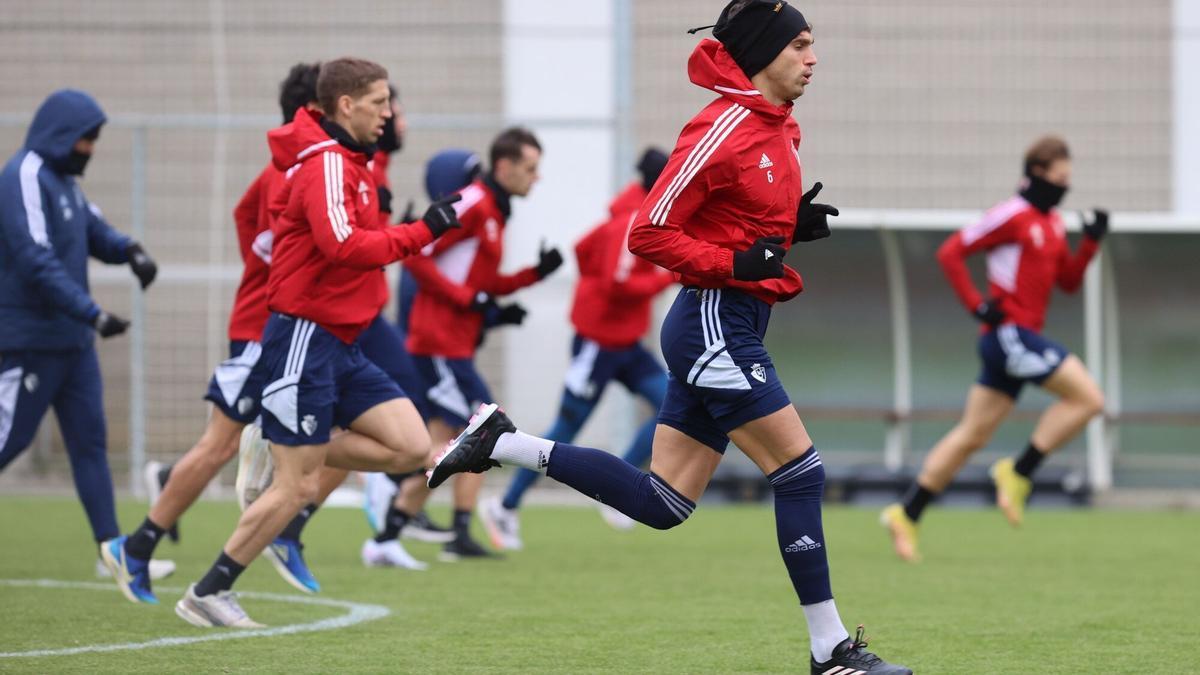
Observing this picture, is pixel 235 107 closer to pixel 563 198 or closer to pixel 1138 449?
pixel 563 198

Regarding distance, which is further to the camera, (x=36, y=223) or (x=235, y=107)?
(x=235, y=107)

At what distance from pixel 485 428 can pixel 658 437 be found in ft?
1.85

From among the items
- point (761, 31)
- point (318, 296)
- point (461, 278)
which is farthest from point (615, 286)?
point (761, 31)

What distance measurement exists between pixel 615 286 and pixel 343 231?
464cm

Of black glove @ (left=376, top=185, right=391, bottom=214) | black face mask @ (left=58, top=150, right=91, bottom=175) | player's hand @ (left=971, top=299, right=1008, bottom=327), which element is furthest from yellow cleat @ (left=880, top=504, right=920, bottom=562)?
black face mask @ (left=58, top=150, right=91, bottom=175)

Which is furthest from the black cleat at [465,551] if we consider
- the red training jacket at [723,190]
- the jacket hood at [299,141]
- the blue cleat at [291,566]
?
the red training jacket at [723,190]

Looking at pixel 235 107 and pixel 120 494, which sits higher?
pixel 235 107

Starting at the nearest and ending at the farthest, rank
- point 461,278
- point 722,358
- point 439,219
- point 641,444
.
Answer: point 722,358, point 439,219, point 461,278, point 641,444

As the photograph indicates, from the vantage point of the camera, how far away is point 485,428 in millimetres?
5676

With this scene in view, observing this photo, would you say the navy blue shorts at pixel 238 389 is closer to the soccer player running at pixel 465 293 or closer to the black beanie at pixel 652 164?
the soccer player running at pixel 465 293

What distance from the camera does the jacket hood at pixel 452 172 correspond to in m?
9.92

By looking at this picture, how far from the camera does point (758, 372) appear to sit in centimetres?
532

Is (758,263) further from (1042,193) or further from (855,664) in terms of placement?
(1042,193)

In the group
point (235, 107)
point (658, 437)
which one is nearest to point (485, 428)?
point (658, 437)
